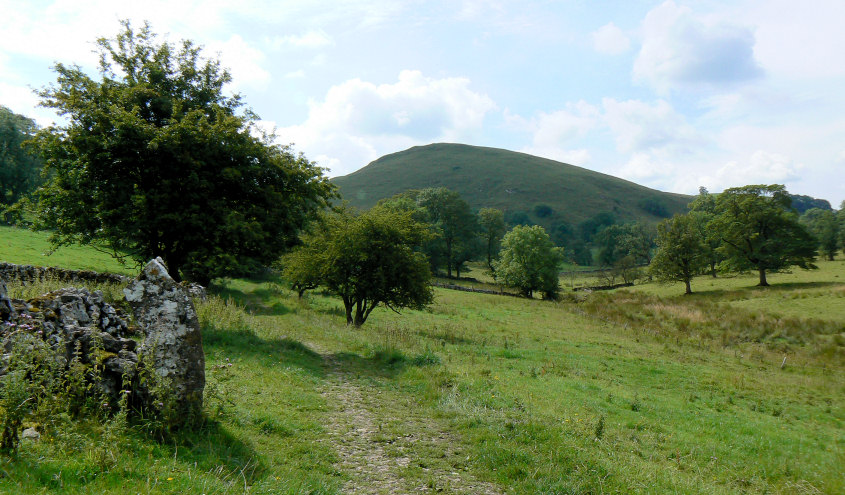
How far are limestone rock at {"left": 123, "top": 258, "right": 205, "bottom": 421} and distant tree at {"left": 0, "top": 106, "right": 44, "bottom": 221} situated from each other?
63794mm

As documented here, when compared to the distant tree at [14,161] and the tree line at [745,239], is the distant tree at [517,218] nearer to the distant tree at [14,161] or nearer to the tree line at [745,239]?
the tree line at [745,239]

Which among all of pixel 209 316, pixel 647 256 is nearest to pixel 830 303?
pixel 209 316

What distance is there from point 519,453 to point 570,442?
1302 mm

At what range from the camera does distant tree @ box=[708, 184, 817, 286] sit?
55.6 m

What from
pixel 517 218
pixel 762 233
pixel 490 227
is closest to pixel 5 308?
pixel 762 233

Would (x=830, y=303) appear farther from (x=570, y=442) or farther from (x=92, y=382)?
(x=92, y=382)

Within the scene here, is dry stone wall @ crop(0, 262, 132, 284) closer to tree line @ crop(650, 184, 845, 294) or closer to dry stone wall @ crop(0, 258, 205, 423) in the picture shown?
dry stone wall @ crop(0, 258, 205, 423)

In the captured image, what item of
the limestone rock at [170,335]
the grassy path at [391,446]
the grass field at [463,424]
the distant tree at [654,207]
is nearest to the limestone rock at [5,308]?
the limestone rock at [170,335]

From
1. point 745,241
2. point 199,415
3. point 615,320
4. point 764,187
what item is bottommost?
point 615,320

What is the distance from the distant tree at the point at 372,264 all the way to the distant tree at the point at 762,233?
5148 cm

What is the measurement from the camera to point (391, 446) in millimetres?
8078

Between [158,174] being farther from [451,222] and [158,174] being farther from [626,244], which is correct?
[626,244]

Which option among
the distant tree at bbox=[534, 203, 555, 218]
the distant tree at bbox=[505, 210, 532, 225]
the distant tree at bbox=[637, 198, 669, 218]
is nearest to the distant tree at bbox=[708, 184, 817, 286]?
the distant tree at bbox=[505, 210, 532, 225]

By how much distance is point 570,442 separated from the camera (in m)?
8.35
